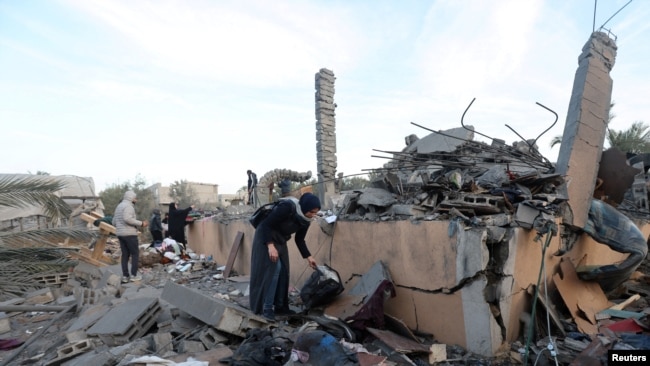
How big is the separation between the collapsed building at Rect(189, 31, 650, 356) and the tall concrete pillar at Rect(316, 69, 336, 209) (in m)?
7.13

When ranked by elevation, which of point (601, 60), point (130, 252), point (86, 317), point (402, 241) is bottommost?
point (86, 317)

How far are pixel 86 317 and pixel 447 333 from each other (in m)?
4.41

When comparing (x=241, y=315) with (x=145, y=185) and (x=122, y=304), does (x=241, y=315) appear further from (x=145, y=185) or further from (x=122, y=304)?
(x=145, y=185)

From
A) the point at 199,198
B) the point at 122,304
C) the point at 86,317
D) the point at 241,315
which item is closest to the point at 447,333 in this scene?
the point at 241,315

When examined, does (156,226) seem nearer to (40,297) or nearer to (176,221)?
(176,221)

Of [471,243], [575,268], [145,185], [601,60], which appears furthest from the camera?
[145,185]

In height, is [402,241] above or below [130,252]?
above

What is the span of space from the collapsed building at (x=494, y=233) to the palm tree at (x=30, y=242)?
437 cm

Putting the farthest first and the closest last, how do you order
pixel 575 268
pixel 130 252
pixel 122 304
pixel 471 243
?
pixel 130 252, pixel 122 304, pixel 575 268, pixel 471 243

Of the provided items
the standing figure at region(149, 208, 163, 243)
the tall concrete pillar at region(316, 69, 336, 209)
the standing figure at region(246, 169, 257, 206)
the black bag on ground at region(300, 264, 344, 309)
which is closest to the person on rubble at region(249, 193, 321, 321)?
the black bag on ground at region(300, 264, 344, 309)

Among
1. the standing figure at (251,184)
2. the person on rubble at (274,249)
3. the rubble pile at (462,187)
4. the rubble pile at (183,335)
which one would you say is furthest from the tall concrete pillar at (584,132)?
the standing figure at (251,184)

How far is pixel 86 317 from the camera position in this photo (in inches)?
184

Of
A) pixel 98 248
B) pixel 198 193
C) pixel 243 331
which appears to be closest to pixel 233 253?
pixel 98 248

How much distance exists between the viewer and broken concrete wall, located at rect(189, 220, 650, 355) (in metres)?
3.38
